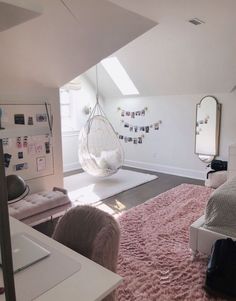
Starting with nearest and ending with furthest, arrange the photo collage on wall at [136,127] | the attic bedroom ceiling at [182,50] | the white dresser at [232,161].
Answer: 1. the attic bedroom ceiling at [182,50]
2. the white dresser at [232,161]
3. the photo collage on wall at [136,127]

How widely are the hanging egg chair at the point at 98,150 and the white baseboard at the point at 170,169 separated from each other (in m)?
0.96

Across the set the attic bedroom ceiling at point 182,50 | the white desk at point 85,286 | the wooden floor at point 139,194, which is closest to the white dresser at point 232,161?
the wooden floor at point 139,194

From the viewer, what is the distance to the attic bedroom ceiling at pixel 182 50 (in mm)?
2803

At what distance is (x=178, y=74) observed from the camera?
4.79 m

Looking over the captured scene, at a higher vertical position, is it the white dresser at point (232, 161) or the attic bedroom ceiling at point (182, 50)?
the attic bedroom ceiling at point (182, 50)

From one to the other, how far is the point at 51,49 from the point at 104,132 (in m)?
3.05

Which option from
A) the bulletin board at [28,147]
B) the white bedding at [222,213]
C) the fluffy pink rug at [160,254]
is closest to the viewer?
the fluffy pink rug at [160,254]

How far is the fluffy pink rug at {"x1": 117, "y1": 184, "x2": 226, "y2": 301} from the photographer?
2.03 metres

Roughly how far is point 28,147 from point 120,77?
339cm

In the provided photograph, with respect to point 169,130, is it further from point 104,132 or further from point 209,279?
point 209,279

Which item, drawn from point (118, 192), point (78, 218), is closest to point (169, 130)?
point (118, 192)

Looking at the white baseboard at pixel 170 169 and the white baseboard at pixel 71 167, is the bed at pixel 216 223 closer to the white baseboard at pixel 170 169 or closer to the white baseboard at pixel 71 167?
the white baseboard at pixel 170 169

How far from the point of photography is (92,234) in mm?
1355

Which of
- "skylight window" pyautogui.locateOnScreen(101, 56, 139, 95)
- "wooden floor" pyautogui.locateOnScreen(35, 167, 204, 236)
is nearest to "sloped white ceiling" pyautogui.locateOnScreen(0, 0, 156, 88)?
"wooden floor" pyautogui.locateOnScreen(35, 167, 204, 236)
